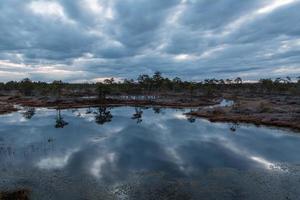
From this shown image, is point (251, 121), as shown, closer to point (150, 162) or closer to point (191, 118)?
point (191, 118)

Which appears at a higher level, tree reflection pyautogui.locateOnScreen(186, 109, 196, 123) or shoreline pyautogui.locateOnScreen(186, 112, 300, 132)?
shoreline pyautogui.locateOnScreen(186, 112, 300, 132)

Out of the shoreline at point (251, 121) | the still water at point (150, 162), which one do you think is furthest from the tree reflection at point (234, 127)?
the shoreline at point (251, 121)

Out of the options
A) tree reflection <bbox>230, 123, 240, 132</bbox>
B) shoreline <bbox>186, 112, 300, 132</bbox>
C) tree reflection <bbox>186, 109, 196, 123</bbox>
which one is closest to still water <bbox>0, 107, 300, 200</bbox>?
tree reflection <bbox>230, 123, 240, 132</bbox>

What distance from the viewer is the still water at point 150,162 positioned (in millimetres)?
28750

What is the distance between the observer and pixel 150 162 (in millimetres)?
39938

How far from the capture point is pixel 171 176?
3356 cm

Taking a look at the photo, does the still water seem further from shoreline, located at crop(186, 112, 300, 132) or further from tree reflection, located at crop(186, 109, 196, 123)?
tree reflection, located at crop(186, 109, 196, 123)

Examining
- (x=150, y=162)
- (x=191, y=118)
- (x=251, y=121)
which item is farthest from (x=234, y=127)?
(x=150, y=162)

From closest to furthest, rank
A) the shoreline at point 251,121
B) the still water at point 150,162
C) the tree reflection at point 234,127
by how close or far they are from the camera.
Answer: the still water at point 150,162 → the tree reflection at point 234,127 → the shoreline at point 251,121

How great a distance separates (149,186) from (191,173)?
6.82 metres

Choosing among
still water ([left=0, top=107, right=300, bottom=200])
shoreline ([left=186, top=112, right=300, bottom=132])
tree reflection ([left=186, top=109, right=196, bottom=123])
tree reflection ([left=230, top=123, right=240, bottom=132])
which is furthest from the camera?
tree reflection ([left=186, top=109, right=196, bottom=123])

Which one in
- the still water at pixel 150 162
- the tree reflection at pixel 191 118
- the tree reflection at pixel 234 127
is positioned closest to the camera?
the still water at pixel 150 162

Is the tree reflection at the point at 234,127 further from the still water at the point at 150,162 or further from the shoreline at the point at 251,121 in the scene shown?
the shoreline at the point at 251,121

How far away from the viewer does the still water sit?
94.3ft
